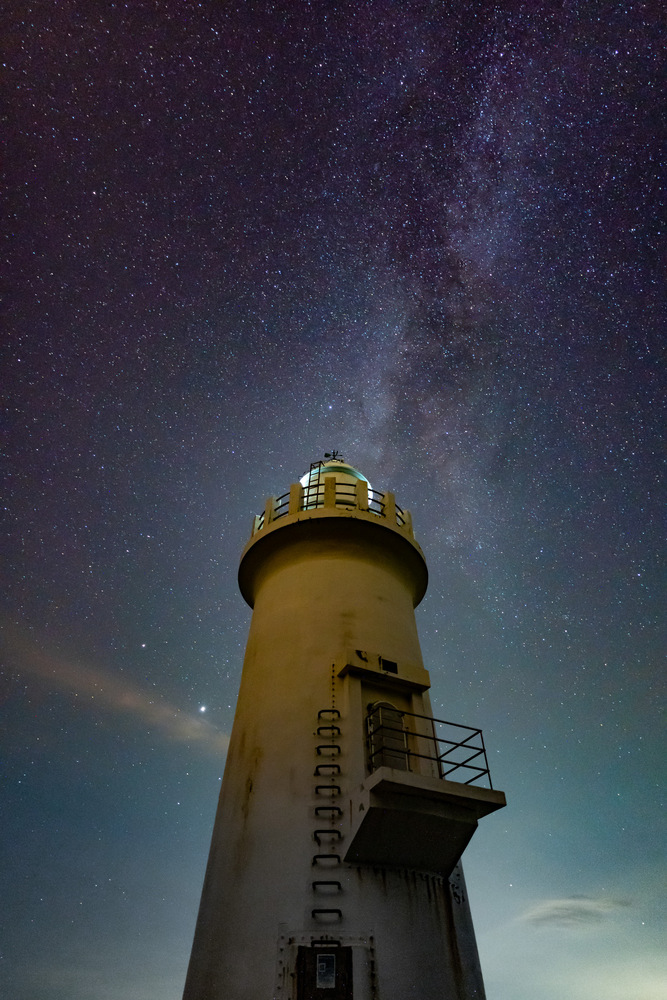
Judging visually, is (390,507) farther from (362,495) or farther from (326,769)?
(326,769)

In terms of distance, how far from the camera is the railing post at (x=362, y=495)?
15211mm

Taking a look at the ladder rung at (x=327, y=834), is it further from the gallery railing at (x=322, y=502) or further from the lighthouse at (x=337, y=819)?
the gallery railing at (x=322, y=502)

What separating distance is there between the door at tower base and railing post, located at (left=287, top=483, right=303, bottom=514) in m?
9.52

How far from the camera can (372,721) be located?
459 inches

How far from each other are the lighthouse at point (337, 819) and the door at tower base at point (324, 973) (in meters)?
0.02

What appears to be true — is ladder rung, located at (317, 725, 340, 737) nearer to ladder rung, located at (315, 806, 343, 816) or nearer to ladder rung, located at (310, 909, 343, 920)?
ladder rung, located at (315, 806, 343, 816)

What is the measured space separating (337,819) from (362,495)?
26.6 ft

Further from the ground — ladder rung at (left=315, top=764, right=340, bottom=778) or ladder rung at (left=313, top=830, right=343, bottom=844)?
ladder rung at (left=315, top=764, right=340, bottom=778)

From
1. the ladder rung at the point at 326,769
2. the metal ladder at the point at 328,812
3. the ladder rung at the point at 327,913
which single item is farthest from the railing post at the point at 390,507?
the ladder rung at the point at 327,913

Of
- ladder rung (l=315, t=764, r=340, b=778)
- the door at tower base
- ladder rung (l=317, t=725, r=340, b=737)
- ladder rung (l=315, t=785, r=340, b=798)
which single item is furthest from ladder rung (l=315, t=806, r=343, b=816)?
the door at tower base

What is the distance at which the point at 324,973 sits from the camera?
8703mm

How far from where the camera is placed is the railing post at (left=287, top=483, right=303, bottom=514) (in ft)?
50.8

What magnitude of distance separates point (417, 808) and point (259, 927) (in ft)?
10.8

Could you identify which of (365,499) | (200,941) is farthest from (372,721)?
(365,499)
